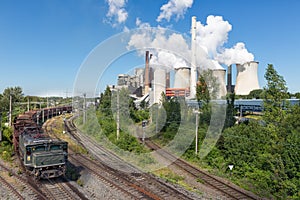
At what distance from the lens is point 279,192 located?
36.8ft

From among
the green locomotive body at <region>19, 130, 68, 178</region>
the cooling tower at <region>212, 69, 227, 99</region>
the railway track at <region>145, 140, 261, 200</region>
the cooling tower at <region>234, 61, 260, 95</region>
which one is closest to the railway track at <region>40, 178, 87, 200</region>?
the green locomotive body at <region>19, 130, 68, 178</region>

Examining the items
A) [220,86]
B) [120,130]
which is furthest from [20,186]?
[220,86]

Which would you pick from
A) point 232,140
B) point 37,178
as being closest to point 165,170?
point 232,140

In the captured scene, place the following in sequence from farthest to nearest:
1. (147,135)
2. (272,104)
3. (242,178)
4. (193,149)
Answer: (147,135), (193,149), (242,178), (272,104)

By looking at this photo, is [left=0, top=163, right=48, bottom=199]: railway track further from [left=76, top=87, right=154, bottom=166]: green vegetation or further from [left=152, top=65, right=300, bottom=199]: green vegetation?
[left=152, top=65, right=300, bottom=199]: green vegetation

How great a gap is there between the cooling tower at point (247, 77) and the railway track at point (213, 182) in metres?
39.5

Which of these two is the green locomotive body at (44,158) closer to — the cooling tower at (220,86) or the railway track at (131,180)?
the railway track at (131,180)

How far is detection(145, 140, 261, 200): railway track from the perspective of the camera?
10609mm

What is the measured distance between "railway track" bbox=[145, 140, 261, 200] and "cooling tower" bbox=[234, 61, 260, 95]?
39461mm

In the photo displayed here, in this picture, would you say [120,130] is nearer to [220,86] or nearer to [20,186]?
[20,186]

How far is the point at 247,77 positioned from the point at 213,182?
145ft

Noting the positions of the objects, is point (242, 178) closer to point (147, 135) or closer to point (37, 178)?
point (37, 178)

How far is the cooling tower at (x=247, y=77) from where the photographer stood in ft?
168

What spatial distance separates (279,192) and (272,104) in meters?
3.89
